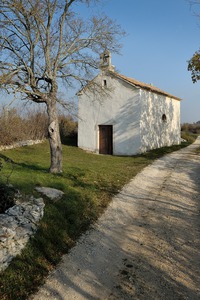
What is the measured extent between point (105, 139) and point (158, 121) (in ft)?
17.7

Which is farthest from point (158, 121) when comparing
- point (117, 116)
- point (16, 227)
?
point (16, 227)

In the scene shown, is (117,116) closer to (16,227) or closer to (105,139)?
(105,139)

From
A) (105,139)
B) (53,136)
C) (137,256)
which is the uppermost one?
(53,136)

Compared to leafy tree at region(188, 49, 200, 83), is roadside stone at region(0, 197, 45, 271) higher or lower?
lower

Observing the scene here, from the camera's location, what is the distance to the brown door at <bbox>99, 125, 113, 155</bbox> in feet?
75.9

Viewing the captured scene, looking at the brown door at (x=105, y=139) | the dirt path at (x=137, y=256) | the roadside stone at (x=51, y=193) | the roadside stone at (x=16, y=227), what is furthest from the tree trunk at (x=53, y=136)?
the brown door at (x=105, y=139)

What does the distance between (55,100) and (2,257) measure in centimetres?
813

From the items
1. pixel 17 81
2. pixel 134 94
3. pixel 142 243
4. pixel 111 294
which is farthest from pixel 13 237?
pixel 134 94

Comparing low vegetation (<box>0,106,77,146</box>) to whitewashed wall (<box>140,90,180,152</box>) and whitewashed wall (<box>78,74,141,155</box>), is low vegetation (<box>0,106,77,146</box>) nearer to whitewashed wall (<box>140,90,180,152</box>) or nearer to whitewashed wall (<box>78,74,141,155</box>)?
whitewashed wall (<box>78,74,141,155</box>)

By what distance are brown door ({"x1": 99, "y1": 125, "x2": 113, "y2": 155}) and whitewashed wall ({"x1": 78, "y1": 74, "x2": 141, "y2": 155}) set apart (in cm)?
32

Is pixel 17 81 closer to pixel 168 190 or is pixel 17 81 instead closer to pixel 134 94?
pixel 168 190

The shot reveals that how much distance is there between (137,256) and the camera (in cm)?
554

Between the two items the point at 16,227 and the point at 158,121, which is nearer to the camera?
the point at 16,227

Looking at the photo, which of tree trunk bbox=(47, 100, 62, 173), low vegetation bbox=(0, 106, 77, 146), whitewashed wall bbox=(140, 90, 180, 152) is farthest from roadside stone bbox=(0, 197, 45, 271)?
whitewashed wall bbox=(140, 90, 180, 152)
